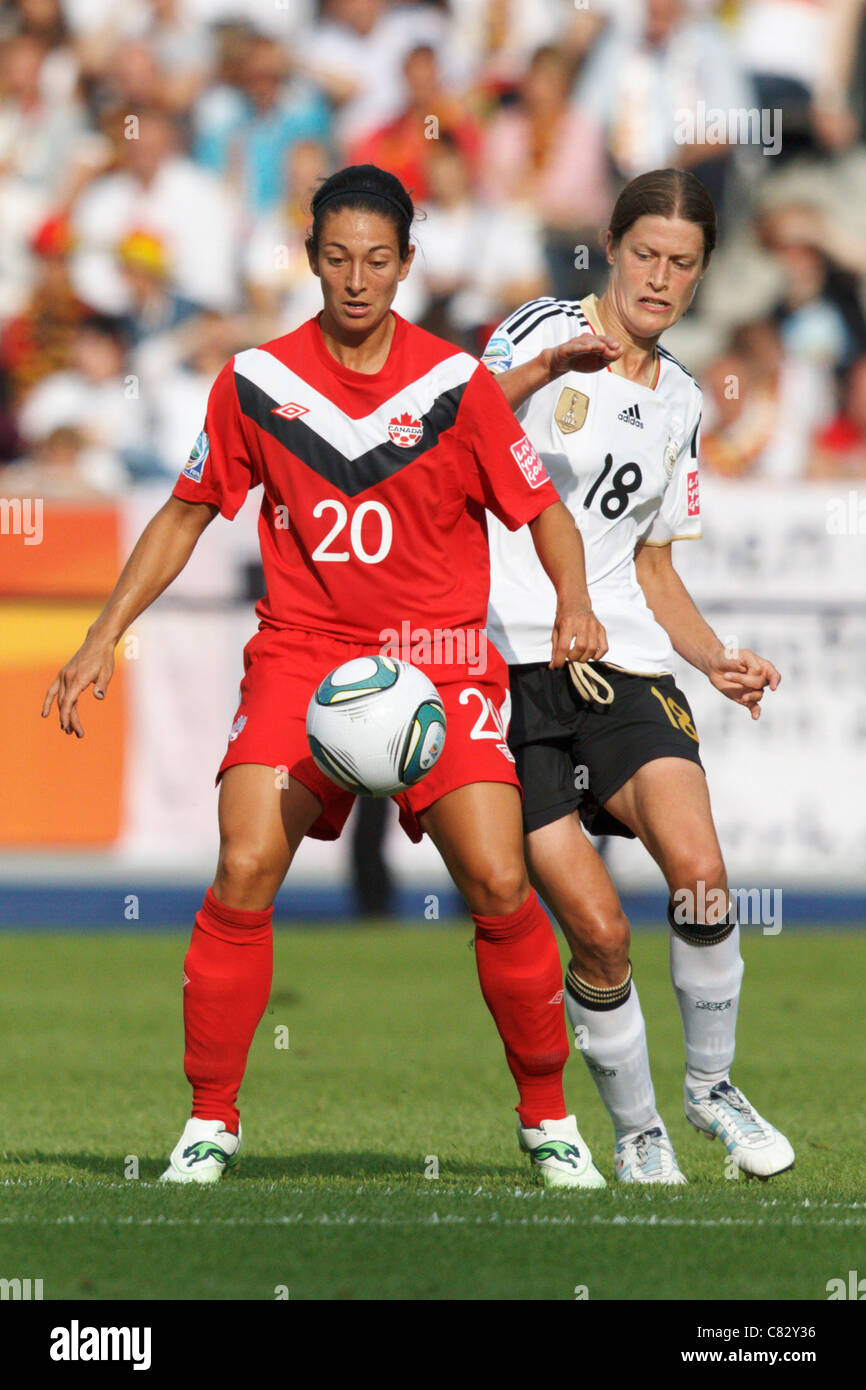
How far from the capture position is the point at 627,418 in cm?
548

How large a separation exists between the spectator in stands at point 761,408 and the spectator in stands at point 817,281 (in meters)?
0.33

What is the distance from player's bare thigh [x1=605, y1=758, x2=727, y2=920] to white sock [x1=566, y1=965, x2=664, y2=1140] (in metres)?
0.36

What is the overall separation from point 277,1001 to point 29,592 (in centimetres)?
346

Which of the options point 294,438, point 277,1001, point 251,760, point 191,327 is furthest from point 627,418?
point 191,327

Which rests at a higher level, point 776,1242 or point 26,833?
point 26,833

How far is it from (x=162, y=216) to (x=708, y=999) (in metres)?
10.8

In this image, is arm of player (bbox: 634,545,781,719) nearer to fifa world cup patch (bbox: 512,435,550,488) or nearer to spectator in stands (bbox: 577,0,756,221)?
fifa world cup patch (bbox: 512,435,550,488)

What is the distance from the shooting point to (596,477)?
547 centimetres

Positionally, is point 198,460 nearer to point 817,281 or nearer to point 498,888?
point 498,888

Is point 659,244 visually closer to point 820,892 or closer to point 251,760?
point 251,760

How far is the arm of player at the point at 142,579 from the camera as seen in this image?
16.4ft
